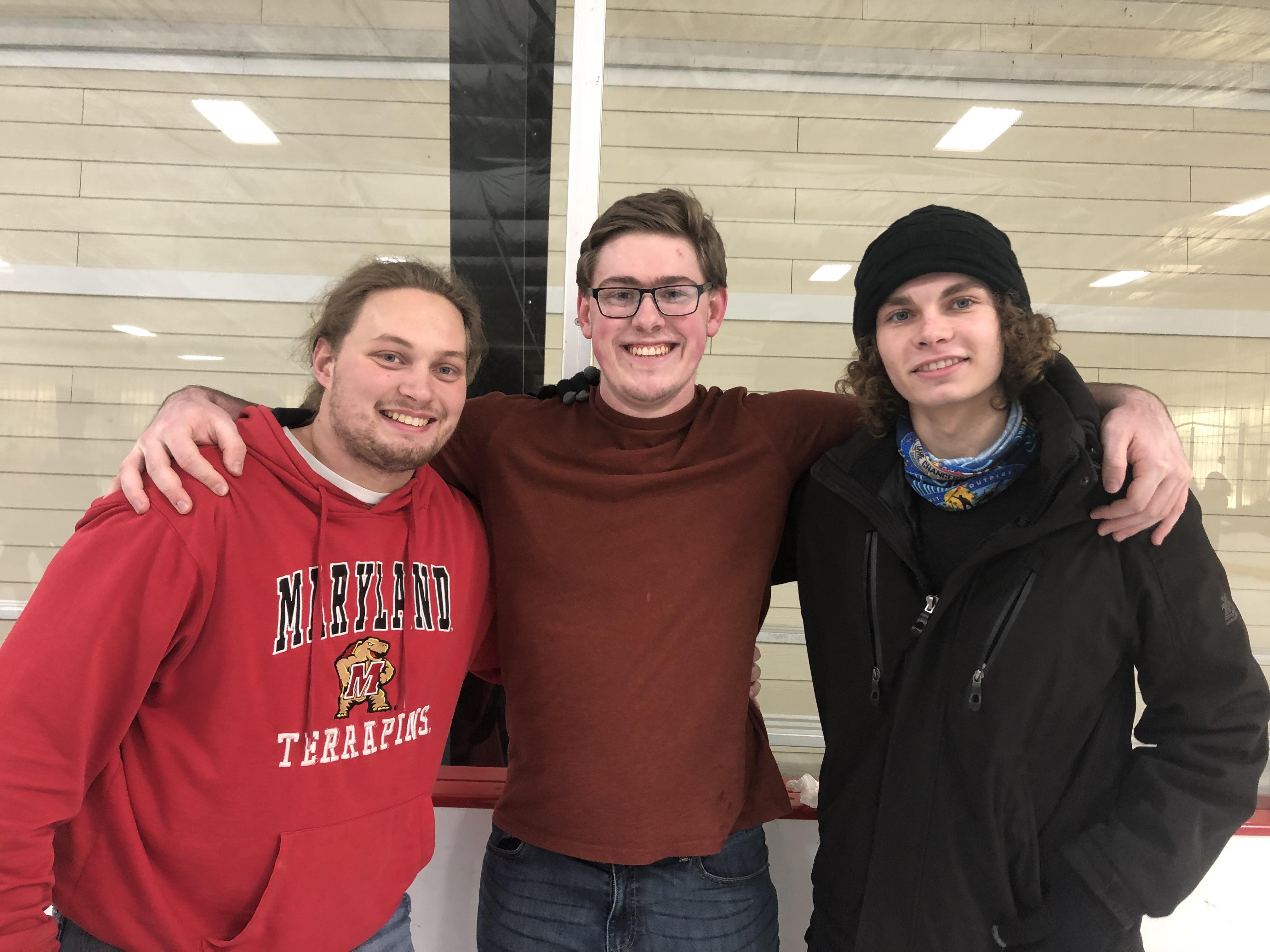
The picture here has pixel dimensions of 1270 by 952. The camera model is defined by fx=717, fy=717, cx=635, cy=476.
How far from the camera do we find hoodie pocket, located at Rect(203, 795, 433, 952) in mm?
1081

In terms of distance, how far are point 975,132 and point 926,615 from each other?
185 centimetres

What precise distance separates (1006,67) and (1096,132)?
1.19 ft

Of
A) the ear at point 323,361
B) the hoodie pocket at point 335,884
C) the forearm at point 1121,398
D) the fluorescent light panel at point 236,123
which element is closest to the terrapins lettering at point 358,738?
the hoodie pocket at point 335,884

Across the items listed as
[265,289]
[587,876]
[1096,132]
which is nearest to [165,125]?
[265,289]

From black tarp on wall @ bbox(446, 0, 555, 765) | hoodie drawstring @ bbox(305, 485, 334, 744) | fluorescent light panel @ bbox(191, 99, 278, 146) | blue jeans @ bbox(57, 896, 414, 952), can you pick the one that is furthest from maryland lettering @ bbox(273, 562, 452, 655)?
fluorescent light panel @ bbox(191, 99, 278, 146)

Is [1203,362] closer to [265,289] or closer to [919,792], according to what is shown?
[919,792]

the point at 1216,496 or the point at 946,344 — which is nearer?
the point at 946,344

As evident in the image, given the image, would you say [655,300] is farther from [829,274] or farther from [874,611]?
[829,274]

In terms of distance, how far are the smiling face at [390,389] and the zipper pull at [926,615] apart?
890mm

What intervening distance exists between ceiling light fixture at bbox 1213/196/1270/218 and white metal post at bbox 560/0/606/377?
2022mm

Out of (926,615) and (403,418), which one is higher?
(403,418)

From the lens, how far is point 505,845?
4.67 ft

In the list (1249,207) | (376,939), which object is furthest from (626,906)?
(1249,207)

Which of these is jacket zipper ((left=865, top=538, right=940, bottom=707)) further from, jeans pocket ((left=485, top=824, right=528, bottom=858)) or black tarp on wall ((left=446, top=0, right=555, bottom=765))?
black tarp on wall ((left=446, top=0, right=555, bottom=765))
